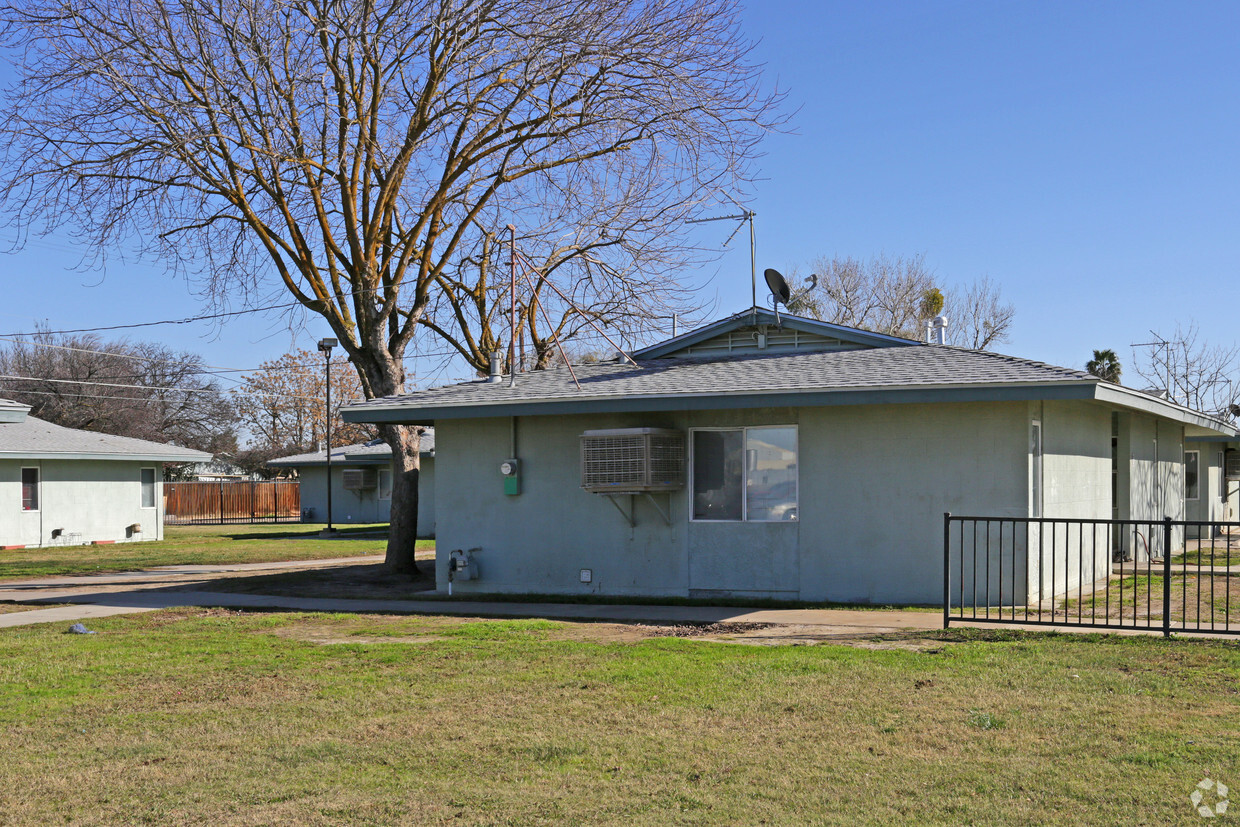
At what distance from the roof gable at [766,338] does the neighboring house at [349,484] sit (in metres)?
23.6

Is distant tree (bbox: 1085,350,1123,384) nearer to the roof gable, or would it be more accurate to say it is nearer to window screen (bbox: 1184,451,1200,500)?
window screen (bbox: 1184,451,1200,500)

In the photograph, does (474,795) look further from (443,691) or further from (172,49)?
(172,49)

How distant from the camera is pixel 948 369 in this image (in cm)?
1328

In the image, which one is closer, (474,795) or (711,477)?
(474,795)

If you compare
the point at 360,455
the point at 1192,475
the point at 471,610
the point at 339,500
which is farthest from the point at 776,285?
the point at 339,500

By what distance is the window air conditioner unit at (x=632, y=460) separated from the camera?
13.9 meters

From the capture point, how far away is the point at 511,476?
1531cm

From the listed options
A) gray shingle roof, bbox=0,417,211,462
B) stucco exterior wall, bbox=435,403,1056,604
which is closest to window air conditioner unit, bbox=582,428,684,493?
stucco exterior wall, bbox=435,403,1056,604

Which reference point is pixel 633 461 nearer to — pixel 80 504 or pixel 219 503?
pixel 80 504

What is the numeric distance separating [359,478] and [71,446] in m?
13.1

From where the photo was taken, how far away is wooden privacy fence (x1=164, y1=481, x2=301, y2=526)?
4781cm

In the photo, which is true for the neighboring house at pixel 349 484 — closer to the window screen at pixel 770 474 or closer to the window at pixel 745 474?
the window at pixel 745 474

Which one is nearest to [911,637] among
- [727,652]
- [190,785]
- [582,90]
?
[727,652]

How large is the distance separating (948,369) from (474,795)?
919cm
